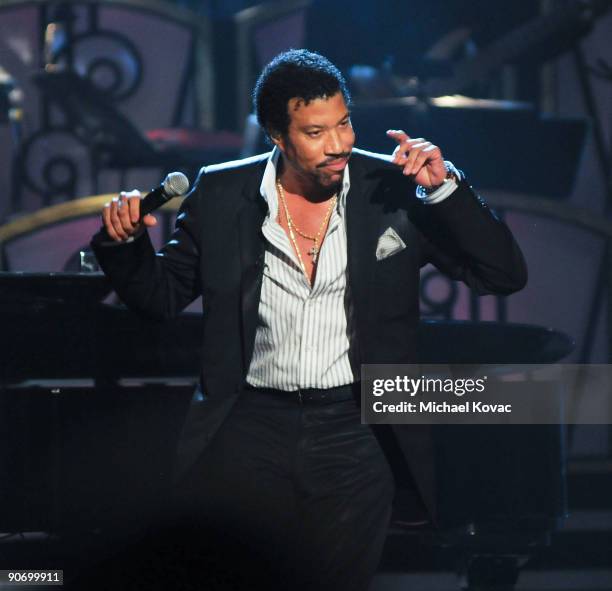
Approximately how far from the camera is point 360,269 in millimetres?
2441

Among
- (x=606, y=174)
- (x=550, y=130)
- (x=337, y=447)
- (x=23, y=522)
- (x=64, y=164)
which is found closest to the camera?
(x=337, y=447)

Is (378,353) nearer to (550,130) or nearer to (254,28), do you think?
(550,130)

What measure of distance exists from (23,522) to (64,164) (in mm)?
3032

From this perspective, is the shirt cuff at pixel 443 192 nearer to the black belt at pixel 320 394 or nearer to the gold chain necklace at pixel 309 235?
the gold chain necklace at pixel 309 235

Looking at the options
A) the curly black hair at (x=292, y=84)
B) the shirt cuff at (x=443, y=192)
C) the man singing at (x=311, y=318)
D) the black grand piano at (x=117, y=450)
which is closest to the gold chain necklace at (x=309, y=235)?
the man singing at (x=311, y=318)

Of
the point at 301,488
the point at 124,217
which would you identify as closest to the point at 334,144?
the point at 124,217

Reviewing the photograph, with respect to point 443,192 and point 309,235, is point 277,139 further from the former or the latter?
point 443,192

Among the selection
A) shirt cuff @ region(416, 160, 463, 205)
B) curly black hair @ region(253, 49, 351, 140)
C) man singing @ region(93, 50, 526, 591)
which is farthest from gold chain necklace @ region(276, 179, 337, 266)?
shirt cuff @ region(416, 160, 463, 205)

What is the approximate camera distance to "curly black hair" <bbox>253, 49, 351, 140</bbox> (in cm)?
247

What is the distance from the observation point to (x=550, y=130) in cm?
510

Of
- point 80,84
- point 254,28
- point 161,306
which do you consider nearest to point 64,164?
point 80,84

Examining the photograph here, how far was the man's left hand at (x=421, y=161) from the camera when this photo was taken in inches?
92.2

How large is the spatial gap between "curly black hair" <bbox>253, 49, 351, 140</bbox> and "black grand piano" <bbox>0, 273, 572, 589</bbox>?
36.1 inches

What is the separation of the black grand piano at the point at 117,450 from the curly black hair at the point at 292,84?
3.01 ft
